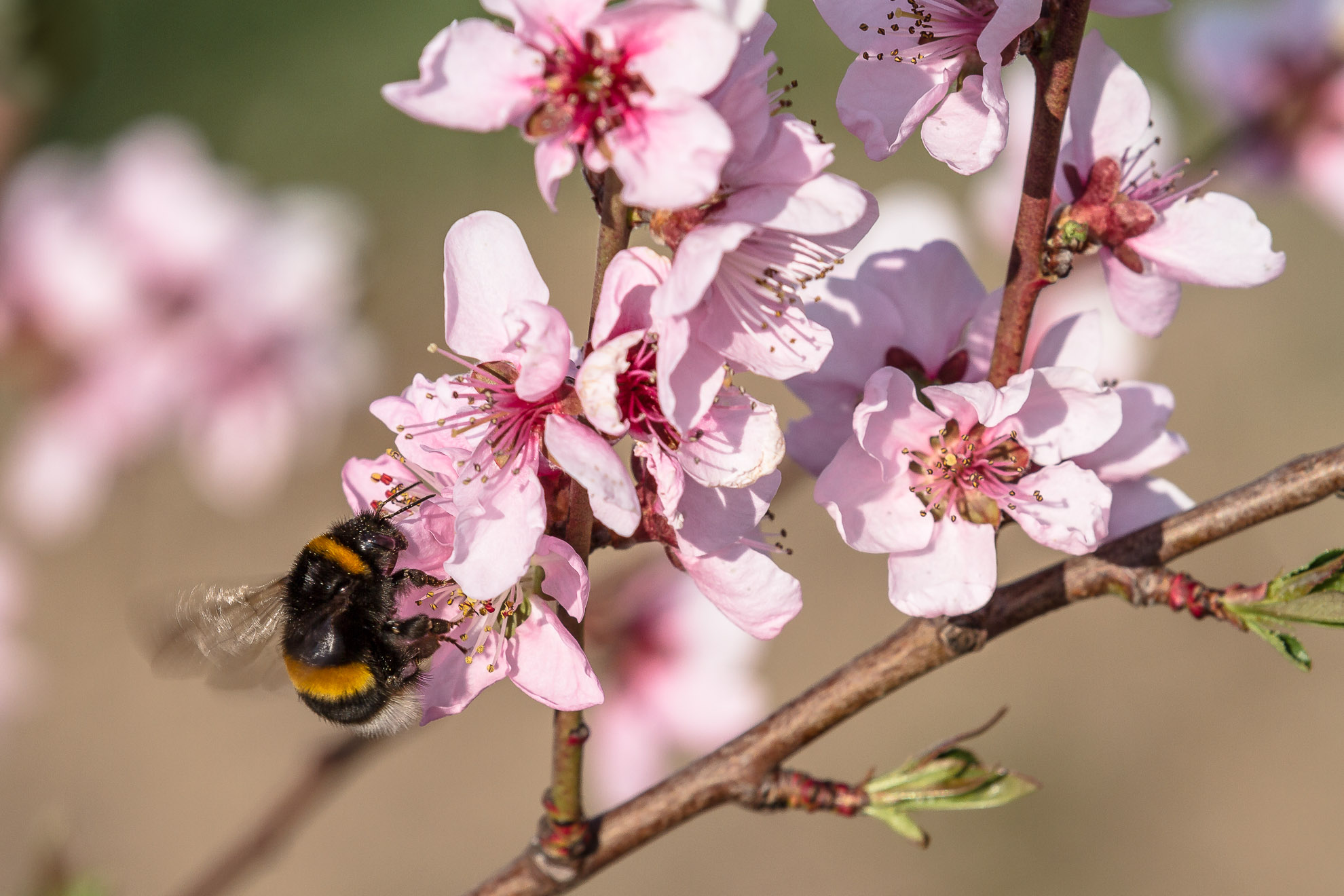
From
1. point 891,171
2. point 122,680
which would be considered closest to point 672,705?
point 122,680

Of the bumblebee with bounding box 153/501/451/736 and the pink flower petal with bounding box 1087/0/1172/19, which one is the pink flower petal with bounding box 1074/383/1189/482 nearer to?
the pink flower petal with bounding box 1087/0/1172/19

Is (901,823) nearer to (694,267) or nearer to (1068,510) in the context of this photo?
(1068,510)

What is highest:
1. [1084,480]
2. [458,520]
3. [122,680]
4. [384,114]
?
[1084,480]

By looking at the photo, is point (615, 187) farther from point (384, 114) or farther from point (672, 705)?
point (384, 114)

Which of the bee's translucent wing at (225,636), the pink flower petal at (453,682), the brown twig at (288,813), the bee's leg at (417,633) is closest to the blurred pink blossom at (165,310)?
the brown twig at (288,813)

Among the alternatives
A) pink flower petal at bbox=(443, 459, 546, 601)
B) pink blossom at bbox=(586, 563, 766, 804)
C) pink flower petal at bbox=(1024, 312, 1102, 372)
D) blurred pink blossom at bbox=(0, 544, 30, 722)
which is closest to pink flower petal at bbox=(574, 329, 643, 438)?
pink flower petal at bbox=(443, 459, 546, 601)

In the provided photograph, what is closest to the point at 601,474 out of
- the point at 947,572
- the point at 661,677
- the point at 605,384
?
the point at 605,384

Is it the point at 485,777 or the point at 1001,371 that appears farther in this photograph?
the point at 485,777
